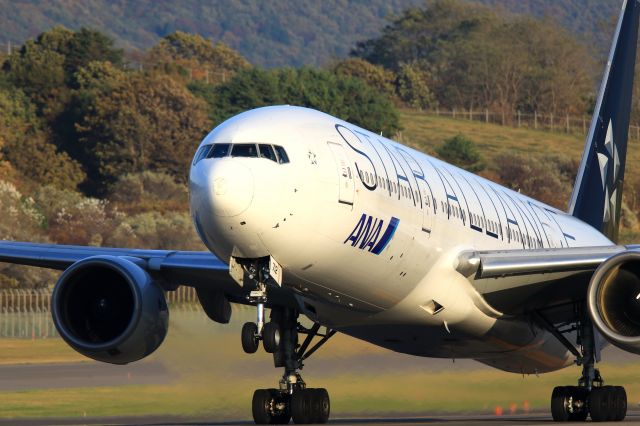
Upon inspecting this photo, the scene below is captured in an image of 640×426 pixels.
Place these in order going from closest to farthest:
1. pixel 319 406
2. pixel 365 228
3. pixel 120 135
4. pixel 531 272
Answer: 1. pixel 365 228
2. pixel 531 272
3. pixel 319 406
4. pixel 120 135

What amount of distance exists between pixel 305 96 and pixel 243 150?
315 feet

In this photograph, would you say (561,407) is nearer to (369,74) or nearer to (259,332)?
(259,332)

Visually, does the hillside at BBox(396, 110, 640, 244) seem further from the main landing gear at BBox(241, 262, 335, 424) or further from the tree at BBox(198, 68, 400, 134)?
the main landing gear at BBox(241, 262, 335, 424)

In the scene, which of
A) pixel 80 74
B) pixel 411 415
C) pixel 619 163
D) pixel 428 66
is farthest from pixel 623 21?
pixel 428 66

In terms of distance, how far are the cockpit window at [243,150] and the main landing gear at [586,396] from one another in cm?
786

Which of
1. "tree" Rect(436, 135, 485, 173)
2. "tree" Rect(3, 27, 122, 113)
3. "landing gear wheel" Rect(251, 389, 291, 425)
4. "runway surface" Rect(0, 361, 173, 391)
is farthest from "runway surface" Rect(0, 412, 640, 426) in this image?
"tree" Rect(3, 27, 122, 113)

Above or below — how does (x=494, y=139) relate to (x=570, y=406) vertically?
below

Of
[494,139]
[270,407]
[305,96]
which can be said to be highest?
[270,407]

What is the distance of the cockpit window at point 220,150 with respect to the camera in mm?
20547

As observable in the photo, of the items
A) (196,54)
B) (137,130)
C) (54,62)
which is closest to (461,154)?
(137,130)

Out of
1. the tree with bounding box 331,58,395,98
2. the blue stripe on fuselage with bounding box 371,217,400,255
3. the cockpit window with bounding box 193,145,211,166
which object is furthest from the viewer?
the tree with bounding box 331,58,395,98

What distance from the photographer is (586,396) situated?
2628 centimetres

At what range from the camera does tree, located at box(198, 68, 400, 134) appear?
380 feet

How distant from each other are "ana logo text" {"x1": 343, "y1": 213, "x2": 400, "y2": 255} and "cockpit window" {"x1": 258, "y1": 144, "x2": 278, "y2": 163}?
5.92 feet
